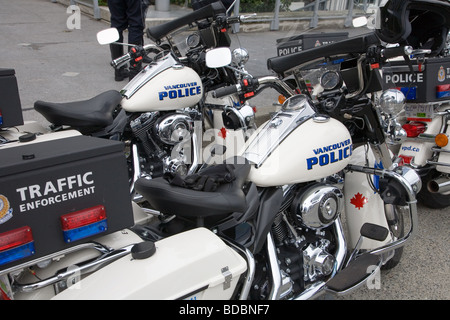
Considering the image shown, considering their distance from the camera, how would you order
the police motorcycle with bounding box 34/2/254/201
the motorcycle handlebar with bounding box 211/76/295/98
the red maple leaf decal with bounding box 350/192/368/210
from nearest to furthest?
the motorcycle handlebar with bounding box 211/76/295/98
the red maple leaf decal with bounding box 350/192/368/210
the police motorcycle with bounding box 34/2/254/201

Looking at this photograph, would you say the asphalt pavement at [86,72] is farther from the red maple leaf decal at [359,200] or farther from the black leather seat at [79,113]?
the black leather seat at [79,113]

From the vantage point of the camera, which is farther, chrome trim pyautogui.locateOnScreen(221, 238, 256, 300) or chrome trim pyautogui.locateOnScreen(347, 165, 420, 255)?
chrome trim pyautogui.locateOnScreen(347, 165, 420, 255)

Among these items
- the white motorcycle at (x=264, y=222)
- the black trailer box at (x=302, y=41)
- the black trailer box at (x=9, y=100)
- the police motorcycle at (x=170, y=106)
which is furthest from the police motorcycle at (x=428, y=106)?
the black trailer box at (x=9, y=100)

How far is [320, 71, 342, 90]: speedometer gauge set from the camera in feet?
7.25

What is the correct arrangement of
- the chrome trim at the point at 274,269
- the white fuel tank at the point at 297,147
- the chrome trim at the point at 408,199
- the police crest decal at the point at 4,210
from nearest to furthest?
the police crest decal at the point at 4,210 < the chrome trim at the point at 274,269 < the white fuel tank at the point at 297,147 < the chrome trim at the point at 408,199

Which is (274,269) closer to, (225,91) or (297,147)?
(297,147)

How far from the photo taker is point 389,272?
2660 mm

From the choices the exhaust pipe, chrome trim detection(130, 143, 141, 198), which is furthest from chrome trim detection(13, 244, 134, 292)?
the exhaust pipe

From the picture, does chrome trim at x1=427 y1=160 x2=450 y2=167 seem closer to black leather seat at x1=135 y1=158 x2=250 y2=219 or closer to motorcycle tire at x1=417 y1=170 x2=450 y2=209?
motorcycle tire at x1=417 y1=170 x2=450 y2=209

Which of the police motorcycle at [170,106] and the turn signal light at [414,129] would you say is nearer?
the police motorcycle at [170,106]

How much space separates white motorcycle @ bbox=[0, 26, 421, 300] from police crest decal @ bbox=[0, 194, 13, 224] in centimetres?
5

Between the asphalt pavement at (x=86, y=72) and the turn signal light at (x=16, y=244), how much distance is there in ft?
5.75

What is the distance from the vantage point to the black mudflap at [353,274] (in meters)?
1.89
